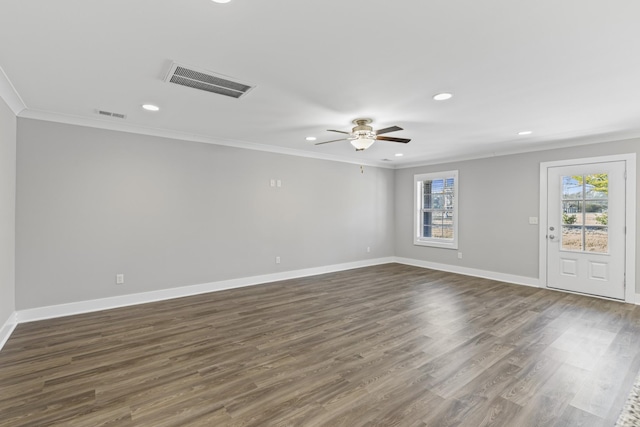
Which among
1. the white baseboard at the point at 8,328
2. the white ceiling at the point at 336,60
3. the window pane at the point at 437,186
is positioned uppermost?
the white ceiling at the point at 336,60

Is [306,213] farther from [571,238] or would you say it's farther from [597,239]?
[597,239]

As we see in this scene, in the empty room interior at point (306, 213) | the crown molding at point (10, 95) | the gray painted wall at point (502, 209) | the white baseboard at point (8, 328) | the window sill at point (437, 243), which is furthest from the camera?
the window sill at point (437, 243)

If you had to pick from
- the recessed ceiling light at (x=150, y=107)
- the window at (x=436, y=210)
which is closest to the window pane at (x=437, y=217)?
the window at (x=436, y=210)

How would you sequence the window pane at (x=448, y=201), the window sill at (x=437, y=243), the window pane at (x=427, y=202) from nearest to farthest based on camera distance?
the window sill at (x=437, y=243)
the window pane at (x=448, y=201)
the window pane at (x=427, y=202)

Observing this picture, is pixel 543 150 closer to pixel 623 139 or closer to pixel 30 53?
pixel 623 139

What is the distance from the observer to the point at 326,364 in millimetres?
2678

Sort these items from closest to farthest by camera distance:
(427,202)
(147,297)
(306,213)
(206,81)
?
(206,81) → (147,297) → (306,213) → (427,202)

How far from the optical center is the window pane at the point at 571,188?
4988 millimetres

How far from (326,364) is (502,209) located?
505cm

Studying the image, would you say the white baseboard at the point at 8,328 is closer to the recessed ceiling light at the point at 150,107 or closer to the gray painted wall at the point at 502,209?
the recessed ceiling light at the point at 150,107

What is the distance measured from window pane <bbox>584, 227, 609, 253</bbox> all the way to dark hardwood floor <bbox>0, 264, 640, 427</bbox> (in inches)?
35.3

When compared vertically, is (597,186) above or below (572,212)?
above

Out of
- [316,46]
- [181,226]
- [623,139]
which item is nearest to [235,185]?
[181,226]

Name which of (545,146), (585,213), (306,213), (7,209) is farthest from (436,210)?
(7,209)
